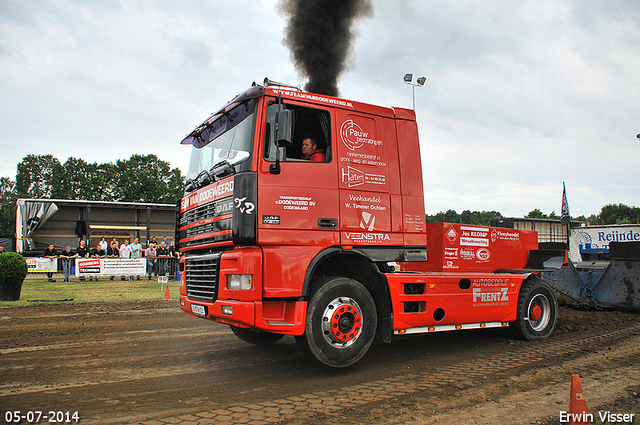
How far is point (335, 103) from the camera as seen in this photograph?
541 centimetres

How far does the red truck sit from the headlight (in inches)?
0.6

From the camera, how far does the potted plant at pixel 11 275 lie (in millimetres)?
10414

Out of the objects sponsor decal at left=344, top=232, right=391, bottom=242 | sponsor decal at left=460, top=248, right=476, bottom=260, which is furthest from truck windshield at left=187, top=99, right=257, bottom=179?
sponsor decal at left=460, top=248, right=476, bottom=260

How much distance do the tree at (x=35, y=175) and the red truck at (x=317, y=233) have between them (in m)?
82.4

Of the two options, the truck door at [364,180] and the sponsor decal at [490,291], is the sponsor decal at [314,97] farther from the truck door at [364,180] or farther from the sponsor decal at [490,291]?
the sponsor decal at [490,291]

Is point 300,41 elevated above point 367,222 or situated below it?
above

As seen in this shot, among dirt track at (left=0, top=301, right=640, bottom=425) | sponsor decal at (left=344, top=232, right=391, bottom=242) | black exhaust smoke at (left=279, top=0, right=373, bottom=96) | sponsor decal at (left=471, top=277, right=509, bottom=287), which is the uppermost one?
black exhaust smoke at (left=279, top=0, right=373, bottom=96)

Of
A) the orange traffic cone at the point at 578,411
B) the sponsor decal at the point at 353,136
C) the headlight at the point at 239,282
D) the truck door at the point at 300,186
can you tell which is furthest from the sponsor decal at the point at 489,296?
the headlight at the point at 239,282

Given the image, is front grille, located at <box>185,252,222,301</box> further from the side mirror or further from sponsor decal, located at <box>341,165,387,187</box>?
sponsor decal, located at <box>341,165,387,187</box>

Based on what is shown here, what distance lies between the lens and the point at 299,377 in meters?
4.82

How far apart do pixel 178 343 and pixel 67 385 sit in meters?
2.14

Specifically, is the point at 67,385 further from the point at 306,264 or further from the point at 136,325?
the point at 136,325

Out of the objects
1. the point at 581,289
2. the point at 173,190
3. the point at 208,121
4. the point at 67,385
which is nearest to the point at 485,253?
the point at 581,289

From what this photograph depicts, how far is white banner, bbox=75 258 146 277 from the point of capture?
1680 centimetres
